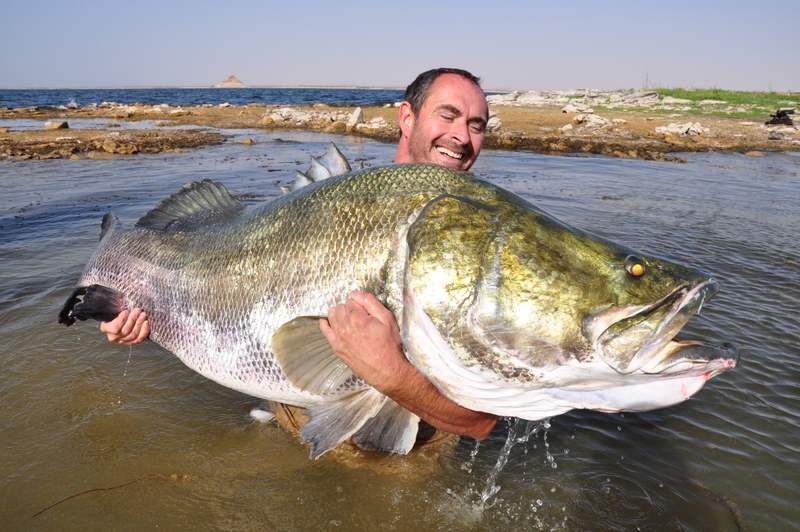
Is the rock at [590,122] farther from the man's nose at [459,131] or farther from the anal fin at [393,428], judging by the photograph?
the anal fin at [393,428]

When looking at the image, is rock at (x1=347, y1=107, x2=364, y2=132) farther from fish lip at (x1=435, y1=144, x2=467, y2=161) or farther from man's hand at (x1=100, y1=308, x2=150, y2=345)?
man's hand at (x1=100, y1=308, x2=150, y2=345)

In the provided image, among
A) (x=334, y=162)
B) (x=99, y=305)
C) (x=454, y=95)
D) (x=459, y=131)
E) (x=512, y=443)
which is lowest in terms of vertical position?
(x=512, y=443)

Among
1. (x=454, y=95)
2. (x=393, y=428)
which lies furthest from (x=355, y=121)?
(x=393, y=428)

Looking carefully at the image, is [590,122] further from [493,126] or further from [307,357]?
[307,357]

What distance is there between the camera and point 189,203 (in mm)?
3113

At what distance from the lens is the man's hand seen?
2.90m

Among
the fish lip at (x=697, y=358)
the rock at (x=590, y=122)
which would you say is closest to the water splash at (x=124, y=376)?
the fish lip at (x=697, y=358)

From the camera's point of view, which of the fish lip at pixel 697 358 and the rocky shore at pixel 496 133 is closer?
the fish lip at pixel 697 358

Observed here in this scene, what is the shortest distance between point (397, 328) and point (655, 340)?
2.96 ft

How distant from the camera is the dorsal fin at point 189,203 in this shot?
10.1ft

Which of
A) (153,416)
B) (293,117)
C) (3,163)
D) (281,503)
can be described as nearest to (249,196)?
(153,416)

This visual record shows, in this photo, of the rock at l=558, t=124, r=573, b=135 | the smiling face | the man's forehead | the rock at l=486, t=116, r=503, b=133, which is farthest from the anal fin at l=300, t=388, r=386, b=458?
the rock at l=558, t=124, r=573, b=135

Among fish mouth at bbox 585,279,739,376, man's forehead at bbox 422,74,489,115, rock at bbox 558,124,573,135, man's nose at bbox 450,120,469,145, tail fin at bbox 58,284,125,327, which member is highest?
rock at bbox 558,124,573,135

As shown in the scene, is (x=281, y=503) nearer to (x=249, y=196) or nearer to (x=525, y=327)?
(x=525, y=327)
